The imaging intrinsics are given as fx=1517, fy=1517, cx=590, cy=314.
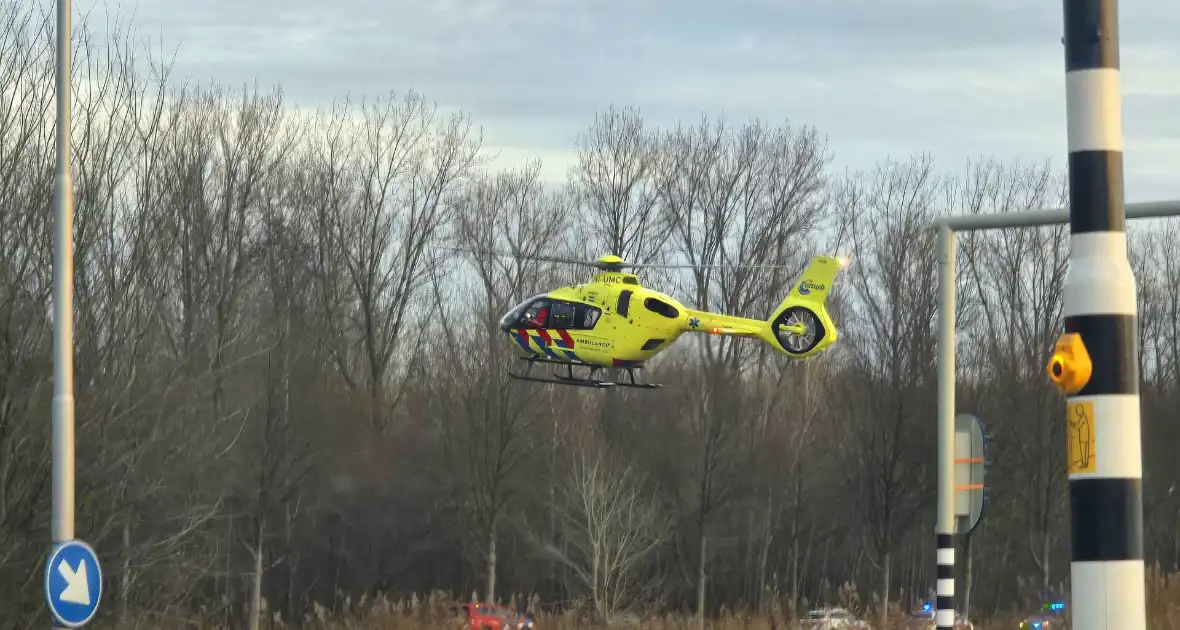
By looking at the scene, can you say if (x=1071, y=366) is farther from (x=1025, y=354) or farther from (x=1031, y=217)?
(x=1025, y=354)

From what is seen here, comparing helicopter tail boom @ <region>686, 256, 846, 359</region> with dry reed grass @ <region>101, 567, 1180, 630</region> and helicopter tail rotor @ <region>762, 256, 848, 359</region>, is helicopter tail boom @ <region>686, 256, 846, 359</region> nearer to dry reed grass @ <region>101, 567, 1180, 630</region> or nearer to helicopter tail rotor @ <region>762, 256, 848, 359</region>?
helicopter tail rotor @ <region>762, 256, 848, 359</region>

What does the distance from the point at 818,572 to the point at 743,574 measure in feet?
12.3

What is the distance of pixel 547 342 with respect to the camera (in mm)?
24094

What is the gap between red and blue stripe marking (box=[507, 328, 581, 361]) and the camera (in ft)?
78.7

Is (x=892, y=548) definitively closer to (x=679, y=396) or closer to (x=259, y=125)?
(x=679, y=396)

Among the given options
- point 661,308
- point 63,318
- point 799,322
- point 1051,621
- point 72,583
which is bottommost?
point 1051,621

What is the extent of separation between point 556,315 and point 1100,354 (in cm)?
1962

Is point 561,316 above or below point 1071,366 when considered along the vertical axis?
above

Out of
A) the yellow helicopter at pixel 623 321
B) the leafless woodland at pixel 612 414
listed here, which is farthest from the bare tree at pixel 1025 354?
the yellow helicopter at pixel 623 321

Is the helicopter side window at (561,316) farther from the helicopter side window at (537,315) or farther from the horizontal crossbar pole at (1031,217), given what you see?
the horizontal crossbar pole at (1031,217)

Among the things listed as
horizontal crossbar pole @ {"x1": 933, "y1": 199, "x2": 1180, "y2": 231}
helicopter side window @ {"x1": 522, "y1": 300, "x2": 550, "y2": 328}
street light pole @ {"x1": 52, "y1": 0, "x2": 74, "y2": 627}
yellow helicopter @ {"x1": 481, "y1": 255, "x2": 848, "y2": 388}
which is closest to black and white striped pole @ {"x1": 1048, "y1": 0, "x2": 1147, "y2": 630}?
horizontal crossbar pole @ {"x1": 933, "y1": 199, "x2": 1180, "y2": 231}

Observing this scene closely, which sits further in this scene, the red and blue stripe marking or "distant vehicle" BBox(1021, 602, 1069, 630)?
the red and blue stripe marking

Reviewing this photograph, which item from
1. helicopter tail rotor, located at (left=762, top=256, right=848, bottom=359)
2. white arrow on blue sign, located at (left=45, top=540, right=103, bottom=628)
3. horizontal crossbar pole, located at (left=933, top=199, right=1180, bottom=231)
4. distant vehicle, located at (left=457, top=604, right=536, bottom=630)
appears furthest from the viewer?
distant vehicle, located at (left=457, top=604, right=536, bottom=630)

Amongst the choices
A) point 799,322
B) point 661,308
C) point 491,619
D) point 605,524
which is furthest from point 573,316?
point 605,524
